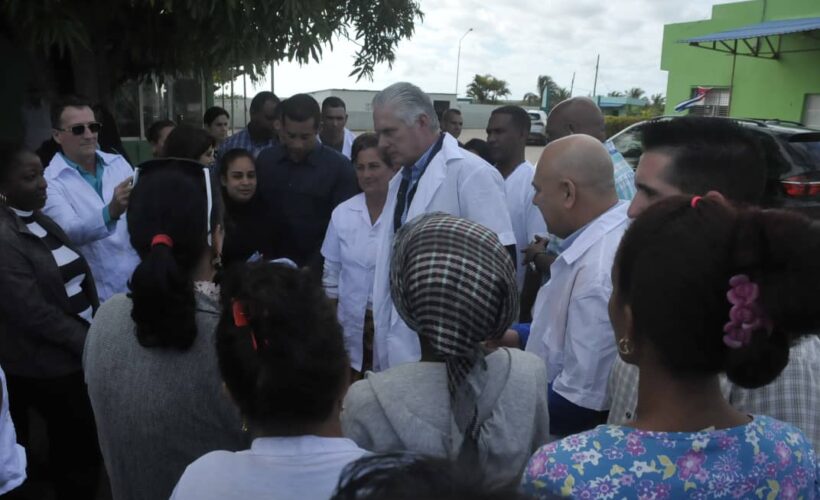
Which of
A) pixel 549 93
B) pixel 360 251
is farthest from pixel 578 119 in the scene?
pixel 549 93

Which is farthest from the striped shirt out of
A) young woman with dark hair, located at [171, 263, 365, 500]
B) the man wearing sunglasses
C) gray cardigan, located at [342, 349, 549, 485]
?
gray cardigan, located at [342, 349, 549, 485]

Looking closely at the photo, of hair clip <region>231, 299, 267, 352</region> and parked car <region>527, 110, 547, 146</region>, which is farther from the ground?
parked car <region>527, 110, 547, 146</region>

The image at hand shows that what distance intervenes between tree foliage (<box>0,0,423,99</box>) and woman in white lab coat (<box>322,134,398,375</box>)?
10.6 ft

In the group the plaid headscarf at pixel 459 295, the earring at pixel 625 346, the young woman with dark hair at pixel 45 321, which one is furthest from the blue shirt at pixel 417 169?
the earring at pixel 625 346

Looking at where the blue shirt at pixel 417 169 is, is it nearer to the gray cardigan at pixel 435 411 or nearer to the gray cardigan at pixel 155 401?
the gray cardigan at pixel 155 401

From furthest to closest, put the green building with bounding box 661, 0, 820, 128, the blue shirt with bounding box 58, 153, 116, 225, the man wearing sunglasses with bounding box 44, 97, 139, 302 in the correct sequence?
the green building with bounding box 661, 0, 820, 128
the blue shirt with bounding box 58, 153, 116, 225
the man wearing sunglasses with bounding box 44, 97, 139, 302

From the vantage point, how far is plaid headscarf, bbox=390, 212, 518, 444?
1378 millimetres

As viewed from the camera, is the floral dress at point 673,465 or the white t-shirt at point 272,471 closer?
the floral dress at point 673,465

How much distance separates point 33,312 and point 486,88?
205 ft

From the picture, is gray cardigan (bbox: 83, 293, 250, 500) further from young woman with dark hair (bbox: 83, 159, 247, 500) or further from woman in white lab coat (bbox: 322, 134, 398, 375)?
woman in white lab coat (bbox: 322, 134, 398, 375)

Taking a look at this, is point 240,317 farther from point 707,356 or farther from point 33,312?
point 33,312

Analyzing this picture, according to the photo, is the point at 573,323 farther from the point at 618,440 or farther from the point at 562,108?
the point at 562,108

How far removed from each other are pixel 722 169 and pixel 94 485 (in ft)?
9.17

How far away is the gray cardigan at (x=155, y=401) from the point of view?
1.65 metres
